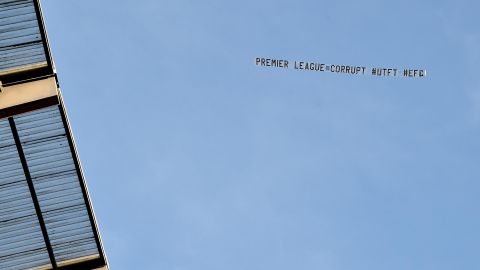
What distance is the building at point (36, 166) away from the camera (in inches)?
742

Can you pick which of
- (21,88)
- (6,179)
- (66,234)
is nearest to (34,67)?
(21,88)

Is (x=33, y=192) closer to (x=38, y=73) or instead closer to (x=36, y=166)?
(x=36, y=166)

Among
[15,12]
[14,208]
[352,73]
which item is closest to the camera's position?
[15,12]

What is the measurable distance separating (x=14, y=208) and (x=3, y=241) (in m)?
1.01

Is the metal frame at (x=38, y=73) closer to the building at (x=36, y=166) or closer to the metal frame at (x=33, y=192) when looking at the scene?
the building at (x=36, y=166)

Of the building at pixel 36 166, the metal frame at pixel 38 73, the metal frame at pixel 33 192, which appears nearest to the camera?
the building at pixel 36 166

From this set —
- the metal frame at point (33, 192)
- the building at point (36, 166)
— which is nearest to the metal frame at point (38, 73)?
the building at point (36, 166)

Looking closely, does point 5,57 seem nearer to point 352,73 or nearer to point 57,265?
point 57,265

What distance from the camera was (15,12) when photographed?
Answer: 742 inches

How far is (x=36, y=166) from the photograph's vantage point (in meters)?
19.8

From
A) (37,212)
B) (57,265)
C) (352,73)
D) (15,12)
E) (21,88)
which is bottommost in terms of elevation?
(57,265)

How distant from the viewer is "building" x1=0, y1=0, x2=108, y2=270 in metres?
18.9

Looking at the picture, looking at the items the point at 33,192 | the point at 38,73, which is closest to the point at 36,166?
the point at 33,192

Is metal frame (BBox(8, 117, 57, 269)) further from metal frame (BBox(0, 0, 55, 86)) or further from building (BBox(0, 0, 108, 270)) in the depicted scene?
metal frame (BBox(0, 0, 55, 86))
